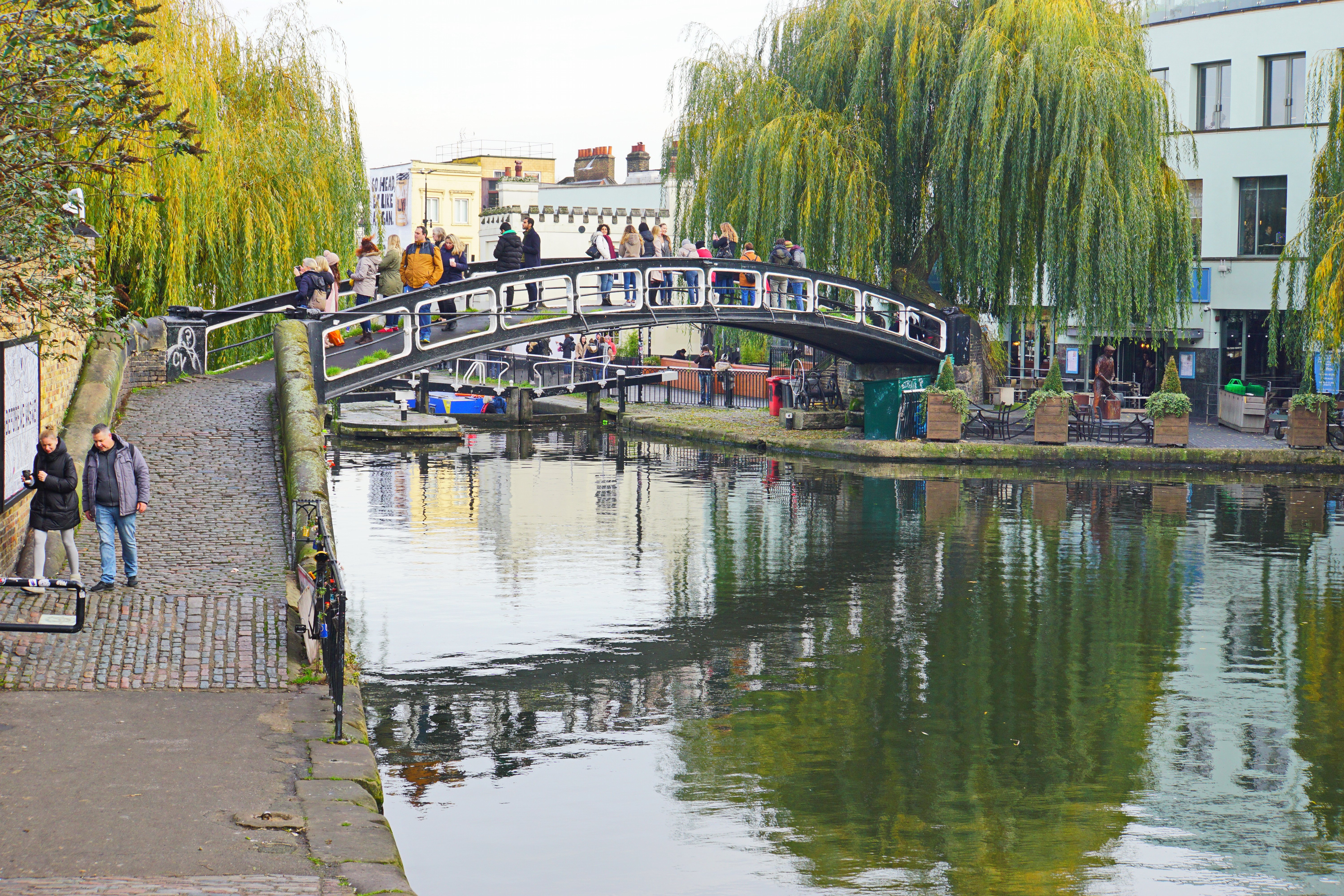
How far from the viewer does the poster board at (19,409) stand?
11.7 metres

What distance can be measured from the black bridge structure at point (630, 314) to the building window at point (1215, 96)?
38.0ft

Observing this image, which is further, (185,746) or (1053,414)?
(1053,414)

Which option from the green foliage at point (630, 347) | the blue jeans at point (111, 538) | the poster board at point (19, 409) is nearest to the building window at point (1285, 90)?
the green foliage at point (630, 347)

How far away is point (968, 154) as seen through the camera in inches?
1216

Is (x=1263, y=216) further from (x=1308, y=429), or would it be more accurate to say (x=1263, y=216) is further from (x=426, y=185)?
(x=426, y=185)

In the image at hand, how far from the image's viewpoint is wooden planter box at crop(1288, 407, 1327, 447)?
29.1m

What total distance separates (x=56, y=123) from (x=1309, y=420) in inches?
1014

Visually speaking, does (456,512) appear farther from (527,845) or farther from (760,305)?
(527,845)

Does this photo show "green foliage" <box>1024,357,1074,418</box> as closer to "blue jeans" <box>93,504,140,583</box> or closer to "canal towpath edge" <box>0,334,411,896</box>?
"canal towpath edge" <box>0,334,411,896</box>

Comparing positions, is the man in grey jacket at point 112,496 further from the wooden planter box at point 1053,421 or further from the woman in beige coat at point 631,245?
the wooden planter box at point 1053,421

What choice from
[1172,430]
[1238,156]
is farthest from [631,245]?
[1238,156]

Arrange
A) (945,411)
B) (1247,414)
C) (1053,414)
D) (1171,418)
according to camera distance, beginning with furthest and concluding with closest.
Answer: (1247,414) < (945,411) < (1053,414) < (1171,418)

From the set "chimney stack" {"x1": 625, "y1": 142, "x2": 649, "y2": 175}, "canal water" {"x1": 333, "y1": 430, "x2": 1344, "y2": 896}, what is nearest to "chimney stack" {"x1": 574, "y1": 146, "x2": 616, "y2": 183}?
"chimney stack" {"x1": 625, "y1": 142, "x2": 649, "y2": 175}

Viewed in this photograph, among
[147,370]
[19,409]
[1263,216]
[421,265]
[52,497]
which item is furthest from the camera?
[1263,216]
